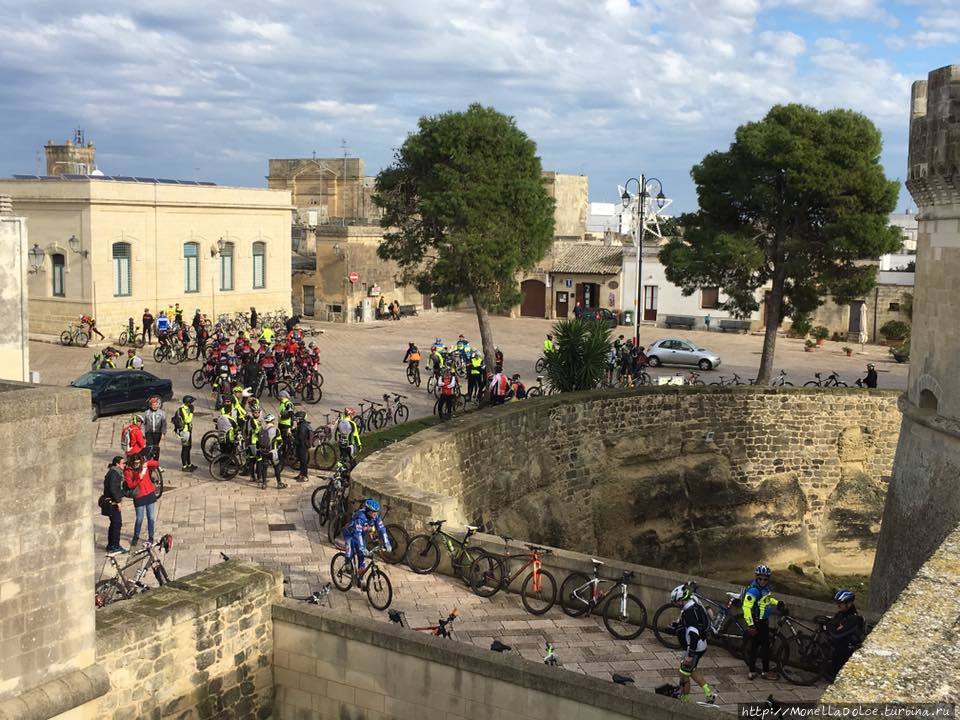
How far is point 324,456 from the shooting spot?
19984 mm

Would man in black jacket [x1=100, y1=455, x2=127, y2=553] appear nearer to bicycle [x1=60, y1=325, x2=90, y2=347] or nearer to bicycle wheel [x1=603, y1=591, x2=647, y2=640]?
bicycle wheel [x1=603, y1=591, x2=647, y2=640]

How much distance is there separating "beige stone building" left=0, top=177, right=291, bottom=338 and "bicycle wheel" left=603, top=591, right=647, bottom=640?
27049 millimetres

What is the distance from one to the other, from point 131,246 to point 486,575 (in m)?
26.9

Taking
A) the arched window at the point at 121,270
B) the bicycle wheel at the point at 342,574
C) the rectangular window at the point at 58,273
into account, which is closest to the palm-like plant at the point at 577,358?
the bicycle wheel at the point at 342,574

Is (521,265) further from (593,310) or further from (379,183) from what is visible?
(593,310)

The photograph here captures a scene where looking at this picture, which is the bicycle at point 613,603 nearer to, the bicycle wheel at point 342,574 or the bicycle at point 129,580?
the bicycle wheel at point 342,574

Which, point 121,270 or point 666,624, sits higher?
point 121,270

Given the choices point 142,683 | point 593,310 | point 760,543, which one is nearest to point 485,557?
point 142,683

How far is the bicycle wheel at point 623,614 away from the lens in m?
12.4

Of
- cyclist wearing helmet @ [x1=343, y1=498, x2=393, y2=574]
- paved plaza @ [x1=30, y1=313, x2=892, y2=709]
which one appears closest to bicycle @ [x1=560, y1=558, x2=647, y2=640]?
paved plaza @ [x1=30, y1=313, x2=892, y2=709]

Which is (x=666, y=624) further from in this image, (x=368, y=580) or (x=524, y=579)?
(x=368, y=580)

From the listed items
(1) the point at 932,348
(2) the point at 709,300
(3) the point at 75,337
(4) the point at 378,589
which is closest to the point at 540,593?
(4) the point at 378,589

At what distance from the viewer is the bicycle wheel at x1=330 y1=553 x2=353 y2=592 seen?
13.3m

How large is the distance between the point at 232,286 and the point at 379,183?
1205 cm
